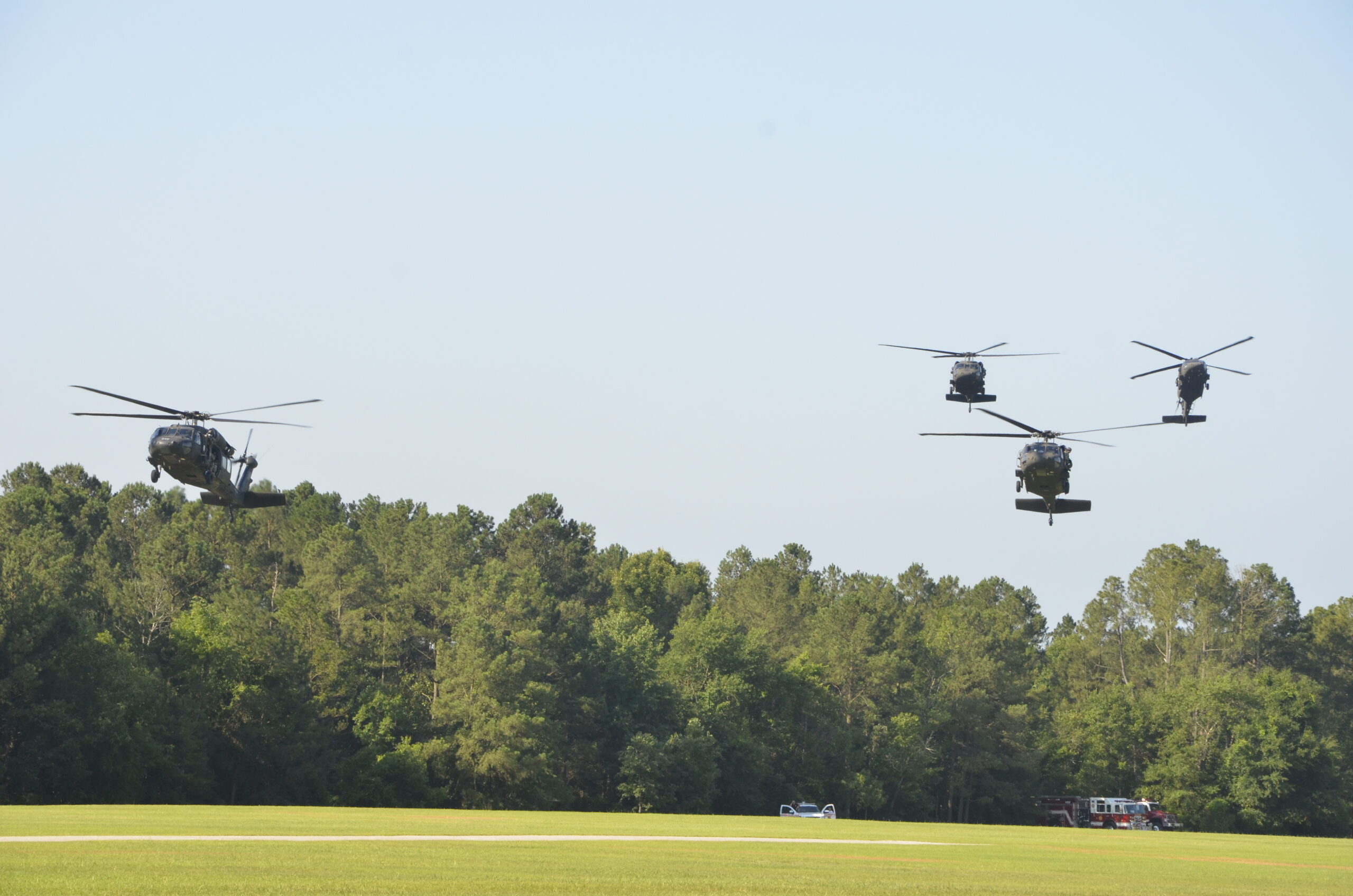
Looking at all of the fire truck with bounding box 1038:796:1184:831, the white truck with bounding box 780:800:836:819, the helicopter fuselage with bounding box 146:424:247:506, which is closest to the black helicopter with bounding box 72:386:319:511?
the helicopter fuselage with bounding box 146:424:247:506

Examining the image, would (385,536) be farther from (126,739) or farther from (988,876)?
(988,876)

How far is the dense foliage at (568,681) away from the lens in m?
81.9

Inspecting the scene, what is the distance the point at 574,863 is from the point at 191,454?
1754cm

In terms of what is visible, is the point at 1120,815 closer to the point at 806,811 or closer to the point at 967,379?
the point at 806,811

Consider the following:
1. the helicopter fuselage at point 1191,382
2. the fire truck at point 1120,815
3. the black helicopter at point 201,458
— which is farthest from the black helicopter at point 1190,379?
the fire truck at point 1120,815

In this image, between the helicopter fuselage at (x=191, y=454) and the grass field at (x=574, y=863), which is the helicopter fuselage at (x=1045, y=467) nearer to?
the grass field at (x=574, y=863)

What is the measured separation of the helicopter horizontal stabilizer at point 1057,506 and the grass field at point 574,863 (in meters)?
10.3

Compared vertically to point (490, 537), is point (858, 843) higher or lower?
lower

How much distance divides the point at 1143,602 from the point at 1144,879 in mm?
118511

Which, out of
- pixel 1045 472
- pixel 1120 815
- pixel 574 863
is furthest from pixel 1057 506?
pixel 1120 815

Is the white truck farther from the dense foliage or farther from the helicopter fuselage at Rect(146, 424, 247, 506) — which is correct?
the helicopter fuselage at Rect(146, 424, 247, 506)

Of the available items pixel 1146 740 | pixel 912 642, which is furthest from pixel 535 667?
pixel 1146 740

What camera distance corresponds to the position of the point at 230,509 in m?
47.0

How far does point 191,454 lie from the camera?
4078 centimetres
